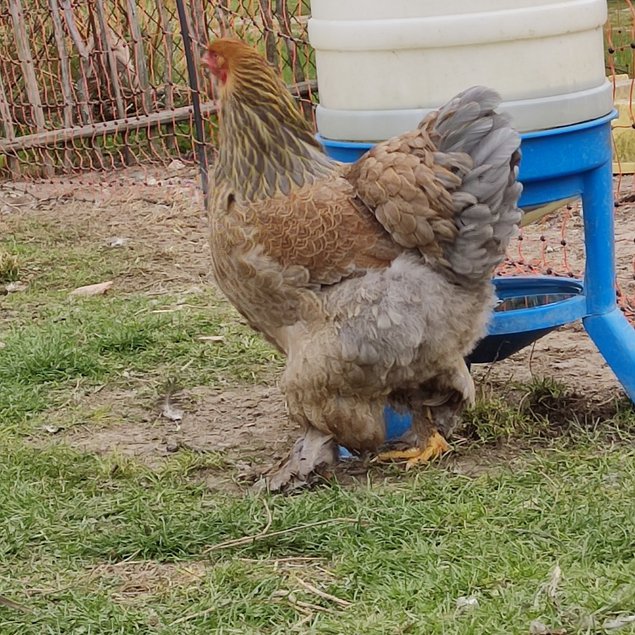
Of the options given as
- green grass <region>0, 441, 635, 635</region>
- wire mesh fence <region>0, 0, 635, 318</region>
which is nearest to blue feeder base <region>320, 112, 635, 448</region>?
green grass <region>0, 441, 635, 635</region>

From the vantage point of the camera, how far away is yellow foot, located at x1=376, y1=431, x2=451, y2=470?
346 cm

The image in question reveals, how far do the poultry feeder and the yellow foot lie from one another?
186 mm

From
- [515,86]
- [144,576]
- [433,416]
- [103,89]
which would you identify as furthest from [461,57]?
[103,89]

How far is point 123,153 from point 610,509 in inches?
252

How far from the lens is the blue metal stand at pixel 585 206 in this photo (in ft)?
11.1

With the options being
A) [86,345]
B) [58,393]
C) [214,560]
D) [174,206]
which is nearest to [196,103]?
[174,206]

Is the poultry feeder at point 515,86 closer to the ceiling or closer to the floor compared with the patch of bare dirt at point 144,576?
→ closer to the ceiling

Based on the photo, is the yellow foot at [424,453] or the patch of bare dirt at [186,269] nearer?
the yellow foot at [424,453]

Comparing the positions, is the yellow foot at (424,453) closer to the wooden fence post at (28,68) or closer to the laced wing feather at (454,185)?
the laced wing feather at (454,185)

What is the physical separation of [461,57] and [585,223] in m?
0.72

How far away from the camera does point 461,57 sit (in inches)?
130

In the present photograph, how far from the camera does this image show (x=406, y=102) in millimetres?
3395

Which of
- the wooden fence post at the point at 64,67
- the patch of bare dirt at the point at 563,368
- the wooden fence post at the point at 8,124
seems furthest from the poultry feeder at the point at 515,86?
the wooden fence post at the point at 8,124

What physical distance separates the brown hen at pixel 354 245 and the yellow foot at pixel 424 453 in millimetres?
127
